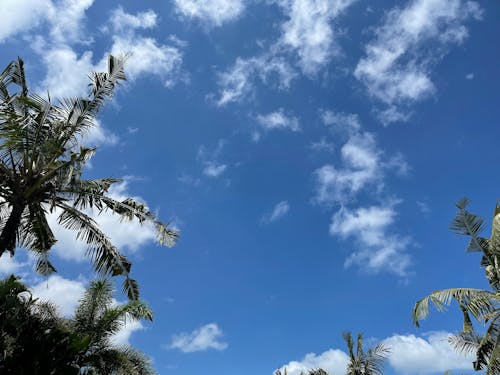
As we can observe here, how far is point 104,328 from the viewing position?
19578 mm

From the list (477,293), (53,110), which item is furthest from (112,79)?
(477,293)

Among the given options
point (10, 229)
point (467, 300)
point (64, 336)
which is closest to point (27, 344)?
point (64, 336)

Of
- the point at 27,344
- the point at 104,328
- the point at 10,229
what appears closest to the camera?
the point at 10,229

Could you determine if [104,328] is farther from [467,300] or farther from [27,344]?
[467,300]

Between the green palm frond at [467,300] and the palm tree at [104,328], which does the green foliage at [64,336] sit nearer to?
the palm tree at [104,328]

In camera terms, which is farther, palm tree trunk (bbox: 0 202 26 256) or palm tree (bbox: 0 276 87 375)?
palm tree (bbox: 0 276 87 375)

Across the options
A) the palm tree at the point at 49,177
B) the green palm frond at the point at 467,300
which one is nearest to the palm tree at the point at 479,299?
the green palm frond at the point at 467,300

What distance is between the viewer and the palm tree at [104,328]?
18031 mm

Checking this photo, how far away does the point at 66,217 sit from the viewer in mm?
14016

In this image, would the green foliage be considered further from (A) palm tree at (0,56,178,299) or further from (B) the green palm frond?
(B) the green palm frond

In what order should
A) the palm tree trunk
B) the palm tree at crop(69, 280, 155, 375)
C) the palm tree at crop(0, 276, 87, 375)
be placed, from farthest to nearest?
1. the palm tree at crop(69, 280, 155, 375)
2. the palm tree at crop(0, 276, 87, 375)
3. the palm tree trunk

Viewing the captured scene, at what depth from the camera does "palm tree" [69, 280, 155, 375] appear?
18.0 m

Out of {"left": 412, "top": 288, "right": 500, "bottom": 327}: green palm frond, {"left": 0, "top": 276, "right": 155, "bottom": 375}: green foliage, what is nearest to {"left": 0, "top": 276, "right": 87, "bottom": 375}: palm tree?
{"left": 0, "top": 276, "right": 155, "bottom": 375}: green foliage

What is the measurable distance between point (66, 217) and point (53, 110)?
3.26m
